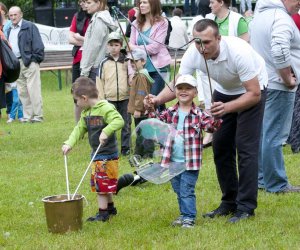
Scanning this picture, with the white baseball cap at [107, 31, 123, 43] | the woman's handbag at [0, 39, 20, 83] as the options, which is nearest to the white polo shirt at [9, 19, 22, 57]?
the woman's handbag at [0, 39, 20, 83]

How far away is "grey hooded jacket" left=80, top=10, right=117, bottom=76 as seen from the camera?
11.1 m

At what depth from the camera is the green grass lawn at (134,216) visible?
6.37m

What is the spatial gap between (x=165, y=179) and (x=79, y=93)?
1.01 metres

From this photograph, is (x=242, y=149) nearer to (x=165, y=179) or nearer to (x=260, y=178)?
(x=165, y=179)

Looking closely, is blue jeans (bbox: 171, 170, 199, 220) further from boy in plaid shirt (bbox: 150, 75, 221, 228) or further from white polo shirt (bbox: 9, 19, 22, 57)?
white polo shirt (bbox: 9, 19, 22, 57)

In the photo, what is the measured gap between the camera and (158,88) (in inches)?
424

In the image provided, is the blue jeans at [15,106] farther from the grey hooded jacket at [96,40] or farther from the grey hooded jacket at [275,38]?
the grey hooded jacket at [275,38]

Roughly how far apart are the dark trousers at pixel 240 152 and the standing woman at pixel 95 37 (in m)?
4.28

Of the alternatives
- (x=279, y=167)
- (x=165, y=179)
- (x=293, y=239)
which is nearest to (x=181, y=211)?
(x=165, y=179)

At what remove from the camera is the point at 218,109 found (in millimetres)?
6426

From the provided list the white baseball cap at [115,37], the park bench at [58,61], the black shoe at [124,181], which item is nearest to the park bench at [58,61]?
the park bench at [58,61]

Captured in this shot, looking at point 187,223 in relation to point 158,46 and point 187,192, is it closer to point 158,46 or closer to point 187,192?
point 187,192

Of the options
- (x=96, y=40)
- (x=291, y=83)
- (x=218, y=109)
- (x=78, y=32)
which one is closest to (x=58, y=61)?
(x=78, y=32)

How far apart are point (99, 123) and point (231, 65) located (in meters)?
1.25
